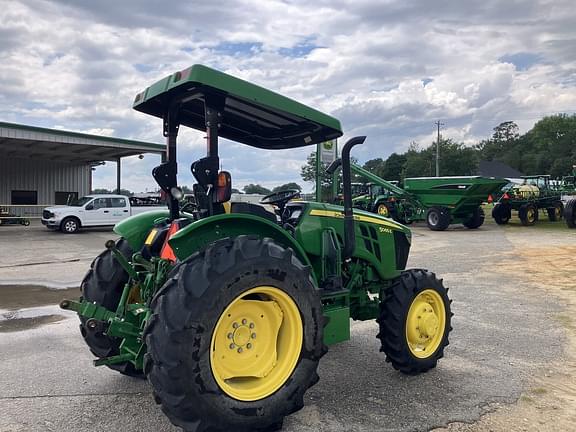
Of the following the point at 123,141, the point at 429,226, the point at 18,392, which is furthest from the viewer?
the point at 123,141

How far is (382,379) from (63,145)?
24.1 metres

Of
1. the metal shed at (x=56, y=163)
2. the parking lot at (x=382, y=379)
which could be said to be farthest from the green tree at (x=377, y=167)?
the parking lot at (x=382, y=379)

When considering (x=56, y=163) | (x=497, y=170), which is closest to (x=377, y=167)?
(x=497, y=170)

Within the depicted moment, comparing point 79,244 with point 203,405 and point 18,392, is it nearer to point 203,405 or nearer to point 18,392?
point 18,392

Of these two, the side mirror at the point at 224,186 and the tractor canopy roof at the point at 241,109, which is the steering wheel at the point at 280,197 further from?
the side mirror at the point at 224,186

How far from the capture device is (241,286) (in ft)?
9.59

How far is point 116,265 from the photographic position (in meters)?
4.11

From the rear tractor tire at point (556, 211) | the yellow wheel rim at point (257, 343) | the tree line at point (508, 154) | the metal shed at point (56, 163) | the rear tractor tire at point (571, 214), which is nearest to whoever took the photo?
the yellow wheel rim at point (257, 343)

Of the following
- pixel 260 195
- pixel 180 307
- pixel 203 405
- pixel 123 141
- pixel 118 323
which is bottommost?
pixel 203 405

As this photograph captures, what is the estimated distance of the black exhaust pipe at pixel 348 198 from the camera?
392cm

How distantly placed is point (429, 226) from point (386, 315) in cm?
1726

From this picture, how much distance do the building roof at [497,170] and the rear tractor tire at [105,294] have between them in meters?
76.1

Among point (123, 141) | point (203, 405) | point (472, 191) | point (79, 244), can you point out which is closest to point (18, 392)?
point (203, 405)

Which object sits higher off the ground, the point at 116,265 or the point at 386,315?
the point at 116,265
